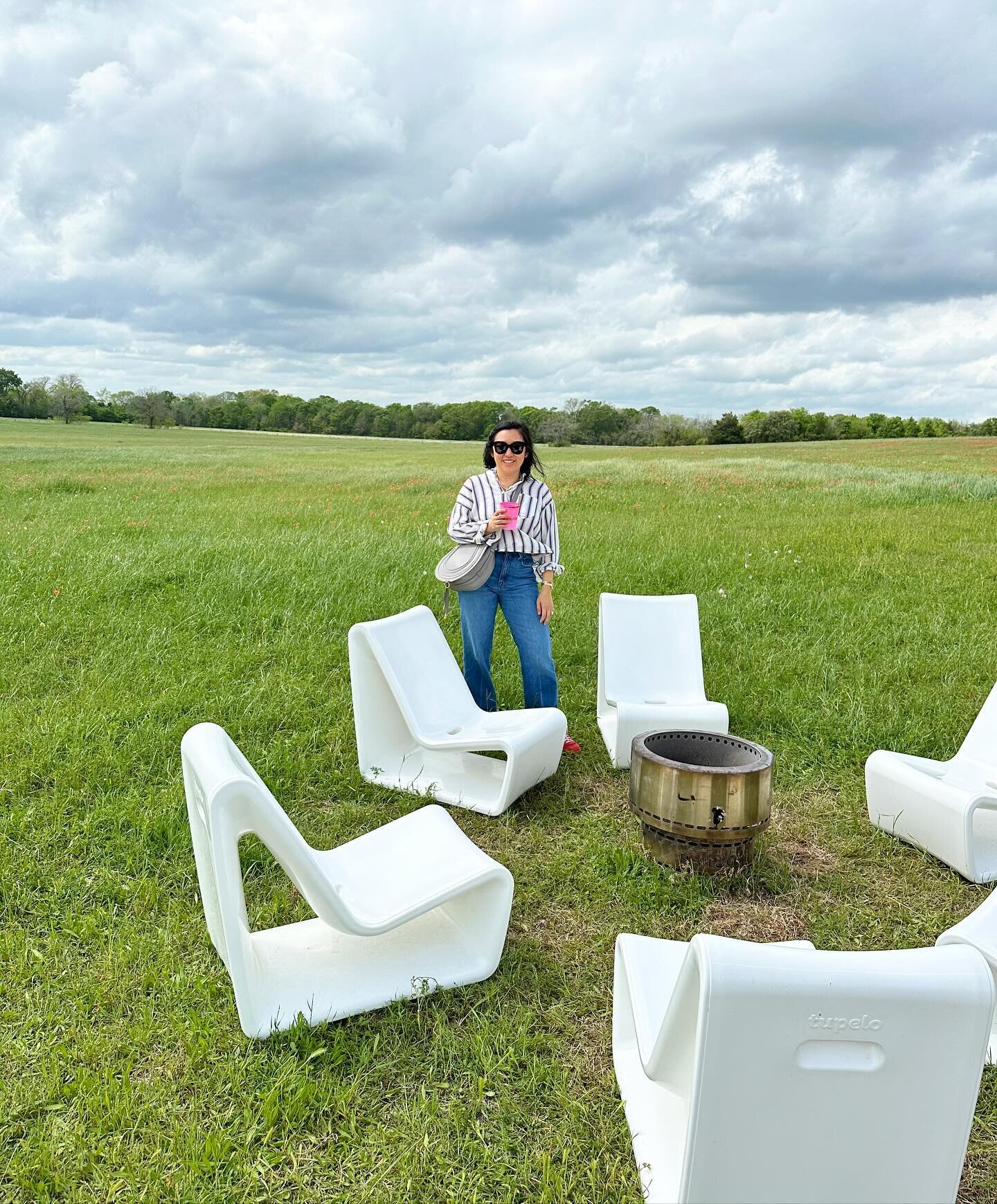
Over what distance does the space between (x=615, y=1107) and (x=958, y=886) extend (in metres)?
2.34

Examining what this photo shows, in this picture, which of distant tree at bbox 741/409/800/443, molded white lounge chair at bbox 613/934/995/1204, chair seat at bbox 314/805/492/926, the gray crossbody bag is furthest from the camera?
distant tree at bbox 741/409/800/443

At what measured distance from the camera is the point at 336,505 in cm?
1720

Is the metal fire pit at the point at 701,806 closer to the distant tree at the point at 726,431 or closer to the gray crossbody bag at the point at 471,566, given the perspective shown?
the gray crossbody bag at the point at 471,566

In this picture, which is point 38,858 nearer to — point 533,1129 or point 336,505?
point 533,1129

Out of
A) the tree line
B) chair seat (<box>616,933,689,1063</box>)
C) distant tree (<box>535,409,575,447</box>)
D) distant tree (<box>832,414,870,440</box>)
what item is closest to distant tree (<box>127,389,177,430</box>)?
the tree line

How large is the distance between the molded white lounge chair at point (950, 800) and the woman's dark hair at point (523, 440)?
2646 mm

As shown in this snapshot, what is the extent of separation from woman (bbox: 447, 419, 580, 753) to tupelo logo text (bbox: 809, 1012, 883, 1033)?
3.76 meters

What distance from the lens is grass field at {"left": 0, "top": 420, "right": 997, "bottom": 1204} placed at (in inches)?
102

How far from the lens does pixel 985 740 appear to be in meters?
4.64

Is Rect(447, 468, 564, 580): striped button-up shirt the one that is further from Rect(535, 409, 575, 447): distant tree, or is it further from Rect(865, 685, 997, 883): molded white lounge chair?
Rect(535, 409, 575, 447): distant tree

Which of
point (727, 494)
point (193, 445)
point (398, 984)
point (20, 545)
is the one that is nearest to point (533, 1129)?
point (398, 984)

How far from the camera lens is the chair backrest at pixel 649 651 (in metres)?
5.93

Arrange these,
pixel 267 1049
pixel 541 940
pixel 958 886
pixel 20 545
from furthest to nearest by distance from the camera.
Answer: pixel 20 545 → pixel 958 886 → pixel 541 940 → pixel 267 1049

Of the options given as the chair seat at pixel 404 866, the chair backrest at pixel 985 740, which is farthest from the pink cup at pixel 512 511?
the chair backrest at pixel 985 740
